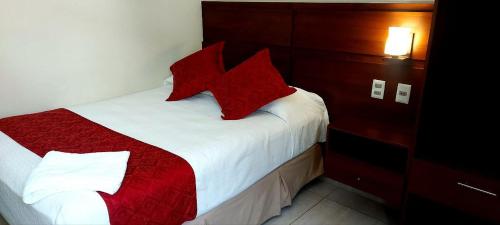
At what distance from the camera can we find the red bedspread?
4.50ft

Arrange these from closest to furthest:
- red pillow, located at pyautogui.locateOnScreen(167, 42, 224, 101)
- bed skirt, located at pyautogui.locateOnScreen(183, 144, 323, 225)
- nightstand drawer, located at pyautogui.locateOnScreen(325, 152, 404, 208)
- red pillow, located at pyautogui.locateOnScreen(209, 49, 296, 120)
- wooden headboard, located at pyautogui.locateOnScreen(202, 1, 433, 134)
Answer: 1. bed skirt, located at pyautogui.locateOnScreen(183, 144, 323, 225)
2. nightstand drawer, located at pyautogui.locateOnScreen(325, 152, 404, 208)
3. wooden headboard, located at pyautogui.locateOnScreen(202, 1, 433, 134)
4. red pillow, located at pyautogui.locateOnScreen(209, 49, 296, 120)
5. red pillow, located at pyautogui.locateOnScreen(167, 42, 224, 101)

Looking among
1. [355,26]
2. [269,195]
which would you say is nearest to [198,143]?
[269,195]

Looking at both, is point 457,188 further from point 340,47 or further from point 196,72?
point 196,72

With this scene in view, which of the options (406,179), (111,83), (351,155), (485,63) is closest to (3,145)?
(111,83)

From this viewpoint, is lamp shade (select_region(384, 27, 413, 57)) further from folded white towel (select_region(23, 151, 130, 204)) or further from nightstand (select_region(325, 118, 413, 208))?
folded white towel (select_region(23, 151, 130, 204))

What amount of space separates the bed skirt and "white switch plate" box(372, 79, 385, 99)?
516mm

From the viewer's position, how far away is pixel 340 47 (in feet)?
7.55

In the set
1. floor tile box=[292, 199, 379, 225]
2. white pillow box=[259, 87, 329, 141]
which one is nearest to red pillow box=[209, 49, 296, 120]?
white pillow box=[259, 87, 329, 141]

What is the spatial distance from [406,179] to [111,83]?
2193 millimetres

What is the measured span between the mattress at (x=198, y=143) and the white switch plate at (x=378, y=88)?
363mm

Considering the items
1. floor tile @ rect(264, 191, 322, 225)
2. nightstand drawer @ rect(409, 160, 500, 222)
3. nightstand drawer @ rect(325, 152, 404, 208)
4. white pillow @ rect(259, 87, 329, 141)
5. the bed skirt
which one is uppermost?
white pillow @ rect(259, 87, 329, 141)

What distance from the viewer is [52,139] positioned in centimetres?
181

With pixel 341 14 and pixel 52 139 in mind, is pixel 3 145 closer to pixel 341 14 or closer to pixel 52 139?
pixel 52 139

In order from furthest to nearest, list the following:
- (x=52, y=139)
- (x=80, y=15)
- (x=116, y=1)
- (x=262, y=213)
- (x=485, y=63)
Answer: (x=116, y=1) < (x=80, y=15) < (x=262, y=213) < (x=52, y=139) < (x=485, y=63)
